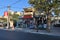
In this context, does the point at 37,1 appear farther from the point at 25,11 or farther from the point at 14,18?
the point at 14,18

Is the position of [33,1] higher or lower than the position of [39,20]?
higher

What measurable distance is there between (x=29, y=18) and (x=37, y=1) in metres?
31.0

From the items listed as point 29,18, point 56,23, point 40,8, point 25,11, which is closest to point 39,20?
point 56,23

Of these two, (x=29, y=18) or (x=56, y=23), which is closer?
(x=56, y=23)

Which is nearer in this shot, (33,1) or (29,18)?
(33,1)

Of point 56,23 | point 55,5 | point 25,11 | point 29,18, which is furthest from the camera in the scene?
point 25,11

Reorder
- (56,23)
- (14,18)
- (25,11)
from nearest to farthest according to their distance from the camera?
(56,23), (25,11), (14,18)

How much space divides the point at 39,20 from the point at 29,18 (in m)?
9.68

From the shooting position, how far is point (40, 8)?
3884 centimetres

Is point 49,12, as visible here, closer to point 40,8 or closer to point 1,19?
point 40,8

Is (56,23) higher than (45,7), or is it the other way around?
(45,7)

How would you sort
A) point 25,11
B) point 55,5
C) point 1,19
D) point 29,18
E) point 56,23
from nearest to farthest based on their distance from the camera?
1. point 55,5
2. point 56,23
3. point 29,18
4. point 25,11
5. point 1,19

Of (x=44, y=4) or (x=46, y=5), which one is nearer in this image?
(x=46, y=5)

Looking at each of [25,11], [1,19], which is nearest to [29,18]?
[25,11]
